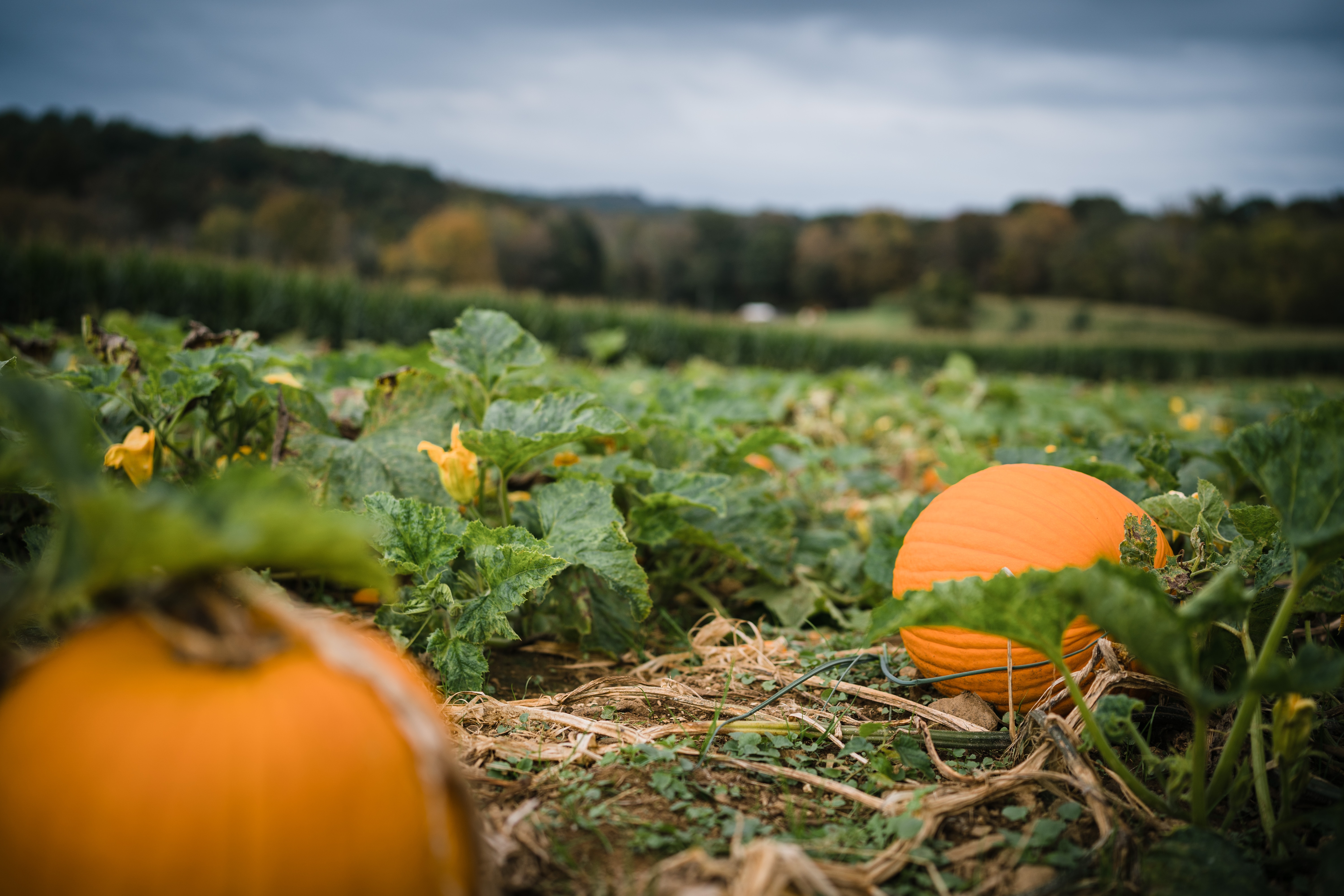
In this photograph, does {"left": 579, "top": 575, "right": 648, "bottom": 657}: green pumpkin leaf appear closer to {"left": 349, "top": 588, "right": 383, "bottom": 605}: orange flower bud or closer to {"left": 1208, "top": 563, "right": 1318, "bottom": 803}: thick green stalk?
{"left": 349, "top": 588, "right": 383, "bottom": 605}: orange flower bud

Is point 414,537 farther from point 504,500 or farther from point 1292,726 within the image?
point 1292,726

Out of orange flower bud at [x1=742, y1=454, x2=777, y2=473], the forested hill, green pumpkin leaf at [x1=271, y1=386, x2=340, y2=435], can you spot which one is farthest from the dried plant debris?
the forested hill

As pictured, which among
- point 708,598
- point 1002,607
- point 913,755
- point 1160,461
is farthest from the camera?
point 708,598

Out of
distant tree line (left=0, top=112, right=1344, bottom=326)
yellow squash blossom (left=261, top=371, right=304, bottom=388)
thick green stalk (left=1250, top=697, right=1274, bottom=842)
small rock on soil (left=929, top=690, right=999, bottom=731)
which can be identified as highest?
distant tree line (left=0, top=112, right=1344, bottom=326)

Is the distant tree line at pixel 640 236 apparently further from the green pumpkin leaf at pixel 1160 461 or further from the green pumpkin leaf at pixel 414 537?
the green pumpkin leaf at pixel 1160 461

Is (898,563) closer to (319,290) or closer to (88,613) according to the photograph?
(88,613)

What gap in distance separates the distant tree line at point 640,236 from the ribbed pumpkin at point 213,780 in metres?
13.7

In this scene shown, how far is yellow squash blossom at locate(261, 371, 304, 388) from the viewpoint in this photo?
182cm

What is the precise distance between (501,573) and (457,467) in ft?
1.06

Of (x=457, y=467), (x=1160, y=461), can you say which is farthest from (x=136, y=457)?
(x=1160, y=461)

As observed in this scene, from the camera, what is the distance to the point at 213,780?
65 centimetres

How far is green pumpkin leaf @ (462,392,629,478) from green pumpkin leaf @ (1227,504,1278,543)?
1.21 metres

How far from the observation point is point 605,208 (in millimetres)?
73250

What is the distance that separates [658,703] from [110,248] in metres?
15.1
